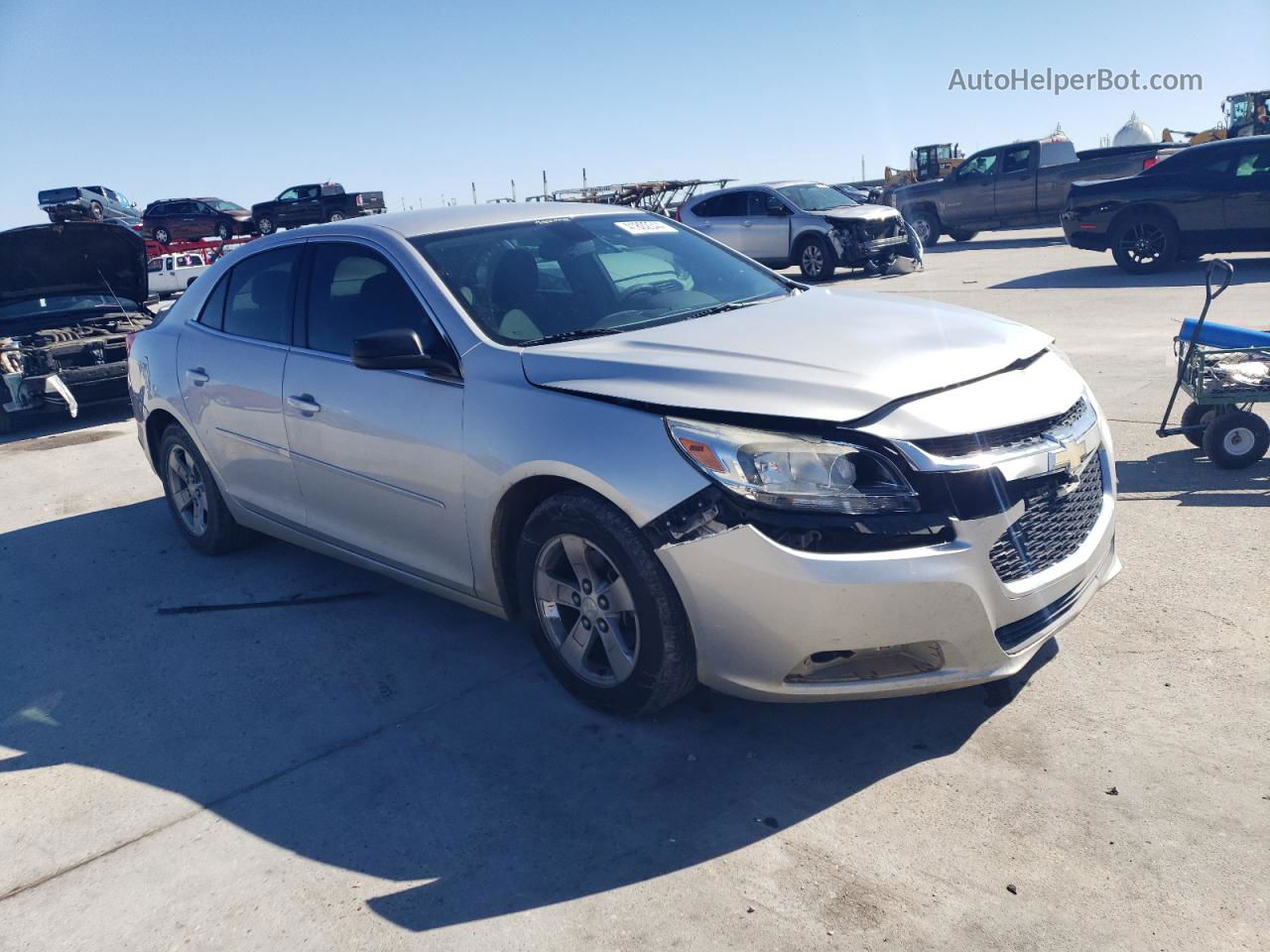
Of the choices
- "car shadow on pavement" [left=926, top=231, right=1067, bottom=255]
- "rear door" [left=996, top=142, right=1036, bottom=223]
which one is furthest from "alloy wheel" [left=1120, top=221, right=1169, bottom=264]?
"rear door" [left=996, top=142, right=1036, bottom=223]

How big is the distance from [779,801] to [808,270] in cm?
1534

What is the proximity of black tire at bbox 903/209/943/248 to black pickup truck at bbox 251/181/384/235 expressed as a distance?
20.0 meters

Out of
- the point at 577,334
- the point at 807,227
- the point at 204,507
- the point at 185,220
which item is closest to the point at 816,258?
the point at 807,227

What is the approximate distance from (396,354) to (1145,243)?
1287 cm

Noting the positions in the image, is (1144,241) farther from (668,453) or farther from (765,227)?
(668,453)

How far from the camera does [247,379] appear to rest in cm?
483

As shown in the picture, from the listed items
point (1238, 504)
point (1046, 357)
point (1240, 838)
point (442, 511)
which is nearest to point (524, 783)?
point (442, 511)

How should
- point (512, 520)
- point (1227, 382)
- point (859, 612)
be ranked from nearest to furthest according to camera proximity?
point (859, 612) < point (512, 520) < point (1227, 382)

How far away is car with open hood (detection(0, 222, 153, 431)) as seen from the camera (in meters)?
9.37

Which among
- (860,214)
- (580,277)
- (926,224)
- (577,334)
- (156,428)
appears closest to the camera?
(577,334)

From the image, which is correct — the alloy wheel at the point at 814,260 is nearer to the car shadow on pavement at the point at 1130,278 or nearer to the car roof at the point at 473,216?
the car shadow on pavement at the point at 1130,278

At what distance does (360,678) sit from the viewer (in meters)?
4.11

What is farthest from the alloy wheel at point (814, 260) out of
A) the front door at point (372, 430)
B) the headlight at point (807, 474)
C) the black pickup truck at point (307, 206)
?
the black pickup truck at point (307, 206)

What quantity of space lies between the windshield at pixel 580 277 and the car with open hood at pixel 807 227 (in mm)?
12259
